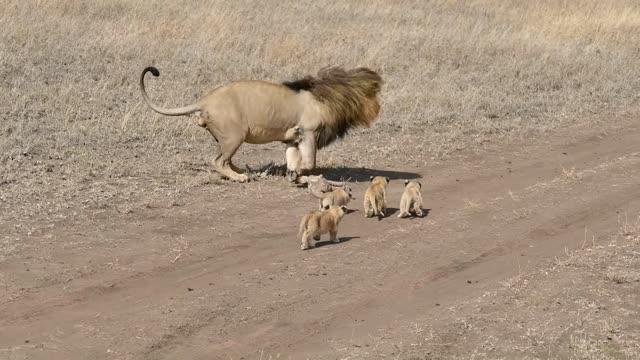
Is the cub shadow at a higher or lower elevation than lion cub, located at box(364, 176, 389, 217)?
lower

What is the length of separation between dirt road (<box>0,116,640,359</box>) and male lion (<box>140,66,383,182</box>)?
0.43 m

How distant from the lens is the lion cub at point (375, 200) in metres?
10.1

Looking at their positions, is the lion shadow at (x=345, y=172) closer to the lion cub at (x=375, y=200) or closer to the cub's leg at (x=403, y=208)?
the lion cub at (x=375, y=200)

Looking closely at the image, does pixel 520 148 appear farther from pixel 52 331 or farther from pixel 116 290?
pixel 52 331

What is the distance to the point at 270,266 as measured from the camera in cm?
865

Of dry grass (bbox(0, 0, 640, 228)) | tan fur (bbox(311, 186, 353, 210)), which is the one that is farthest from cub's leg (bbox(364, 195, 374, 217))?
dry grass (bbox(0, 0, 640, 228))

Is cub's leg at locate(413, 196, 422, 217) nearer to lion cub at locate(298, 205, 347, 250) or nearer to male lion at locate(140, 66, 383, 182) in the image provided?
lion cub at locate(298, 205, 347, 250)

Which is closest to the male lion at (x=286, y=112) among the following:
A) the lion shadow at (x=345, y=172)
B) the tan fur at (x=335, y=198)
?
the lion shadow at (x=345, y=172)

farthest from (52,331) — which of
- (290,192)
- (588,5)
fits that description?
(588,5)

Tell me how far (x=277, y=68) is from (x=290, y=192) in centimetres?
667

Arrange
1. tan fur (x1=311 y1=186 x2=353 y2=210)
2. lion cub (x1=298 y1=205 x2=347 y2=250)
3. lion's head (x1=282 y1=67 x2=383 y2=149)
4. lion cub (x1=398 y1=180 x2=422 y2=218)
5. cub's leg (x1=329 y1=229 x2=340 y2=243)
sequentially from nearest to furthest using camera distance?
lion cub (x1=298 y1=205 x2=347 y2=250) → cub's leg (x1=329 y1=229 x2=340 y2=243) → tan fur (x1=311 y1=186 x2=353 y2=210) → lion cub (x1=398 y1=180 x2=422 y2=218) → lion's head (x1=282 y1=67 x2=383 y2=149)

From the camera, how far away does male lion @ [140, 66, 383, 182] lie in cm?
1145

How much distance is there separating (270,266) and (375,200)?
1.77 meters

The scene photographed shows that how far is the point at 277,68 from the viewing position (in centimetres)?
1759
